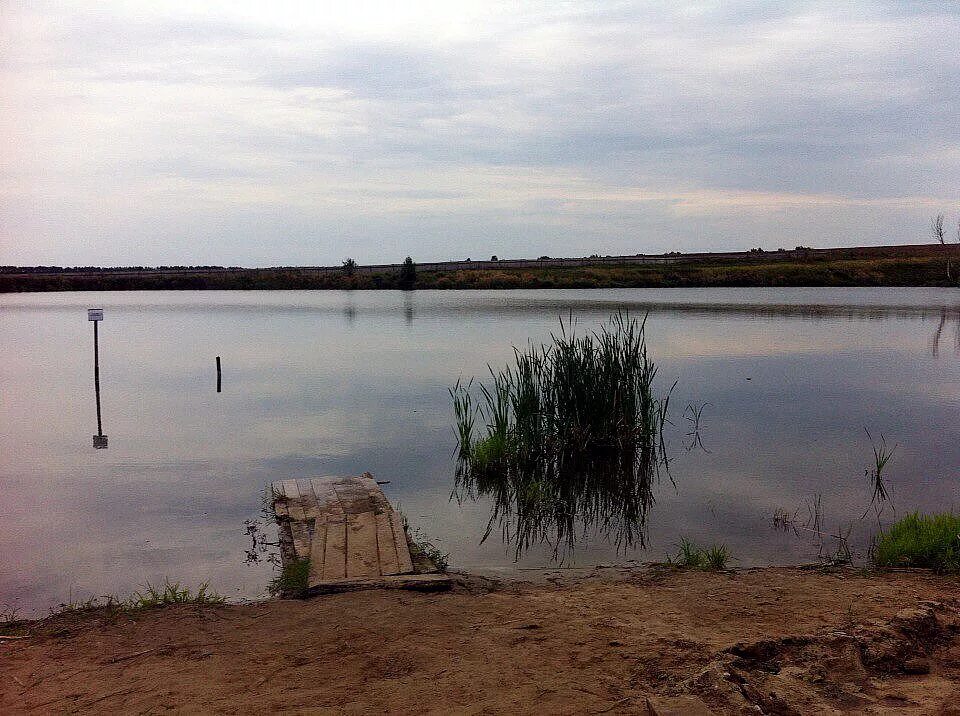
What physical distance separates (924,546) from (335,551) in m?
4.25

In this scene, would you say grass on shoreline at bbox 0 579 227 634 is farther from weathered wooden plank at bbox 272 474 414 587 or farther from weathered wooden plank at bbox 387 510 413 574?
weathered wooden plank at bbox 387 510 413 574

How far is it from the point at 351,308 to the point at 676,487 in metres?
34.3

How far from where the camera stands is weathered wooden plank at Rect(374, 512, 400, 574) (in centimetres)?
548

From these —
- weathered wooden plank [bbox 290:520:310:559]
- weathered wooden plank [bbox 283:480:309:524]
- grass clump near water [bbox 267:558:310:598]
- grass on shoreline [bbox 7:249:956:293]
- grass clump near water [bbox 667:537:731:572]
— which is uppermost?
grass on shoreline [bbox 7:249:956:293]

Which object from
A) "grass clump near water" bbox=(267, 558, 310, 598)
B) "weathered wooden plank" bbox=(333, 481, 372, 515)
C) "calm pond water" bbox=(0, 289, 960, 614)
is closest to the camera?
"grass clump near water" bbox=(267, 558, 310, 598)

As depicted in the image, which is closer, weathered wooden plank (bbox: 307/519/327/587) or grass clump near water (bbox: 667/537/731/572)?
weathered wooden plank (bbox: 307/519/327/587)

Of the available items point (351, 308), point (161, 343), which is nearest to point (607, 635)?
point (161, 343)

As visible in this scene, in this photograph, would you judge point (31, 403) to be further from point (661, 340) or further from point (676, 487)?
point (661, 340)

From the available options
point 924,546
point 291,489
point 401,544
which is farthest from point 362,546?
point 924,546

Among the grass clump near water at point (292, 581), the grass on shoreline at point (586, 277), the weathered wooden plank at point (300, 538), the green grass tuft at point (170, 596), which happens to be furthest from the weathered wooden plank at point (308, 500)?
the grass on shoreline at point (586, 277)

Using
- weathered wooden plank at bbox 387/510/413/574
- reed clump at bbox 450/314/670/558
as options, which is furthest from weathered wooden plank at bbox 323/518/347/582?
reed clump at bbox 450/314/670/558

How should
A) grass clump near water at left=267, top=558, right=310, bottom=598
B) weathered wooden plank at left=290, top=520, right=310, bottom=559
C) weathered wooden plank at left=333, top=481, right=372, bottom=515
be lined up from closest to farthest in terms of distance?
grass clump near water at left=267, top=558, right=310, bottom=598, weathered wooden plank at left=290, top=520, right=310, bottom=559, weathered wooden plank at left=333, top=481, right=372, bottom=515

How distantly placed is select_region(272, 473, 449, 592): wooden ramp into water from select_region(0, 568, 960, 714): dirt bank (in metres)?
0.31

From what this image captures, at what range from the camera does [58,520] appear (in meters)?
7.29
